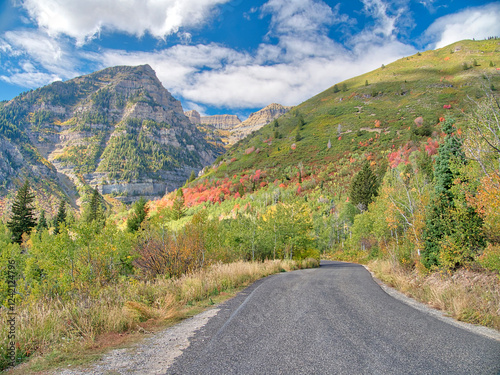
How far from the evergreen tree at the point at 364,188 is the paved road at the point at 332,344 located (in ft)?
161

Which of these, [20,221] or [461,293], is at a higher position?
[20,221]

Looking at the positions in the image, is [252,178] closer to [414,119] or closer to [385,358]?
[414,119]

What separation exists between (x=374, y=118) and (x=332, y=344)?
114 metres

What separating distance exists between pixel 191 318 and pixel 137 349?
2.31 metres

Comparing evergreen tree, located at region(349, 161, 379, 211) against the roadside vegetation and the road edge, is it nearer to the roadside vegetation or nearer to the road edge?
the roadside vegetation

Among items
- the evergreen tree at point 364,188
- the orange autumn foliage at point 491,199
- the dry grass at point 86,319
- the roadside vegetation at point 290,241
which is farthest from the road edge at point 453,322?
the evergreen tree at point 364,188

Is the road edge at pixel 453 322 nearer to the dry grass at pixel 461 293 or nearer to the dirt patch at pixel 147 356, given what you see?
the dry grass at pixel 461 293

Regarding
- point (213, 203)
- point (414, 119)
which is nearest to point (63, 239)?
point (213, 203)

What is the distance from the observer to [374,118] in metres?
105

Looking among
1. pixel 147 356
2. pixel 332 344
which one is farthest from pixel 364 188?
pixel 147 356

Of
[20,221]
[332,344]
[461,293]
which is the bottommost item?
[461,293]

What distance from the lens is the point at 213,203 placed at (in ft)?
273

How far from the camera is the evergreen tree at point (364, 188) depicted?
5306 centimetres

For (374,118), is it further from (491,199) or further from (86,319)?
(86,319)
